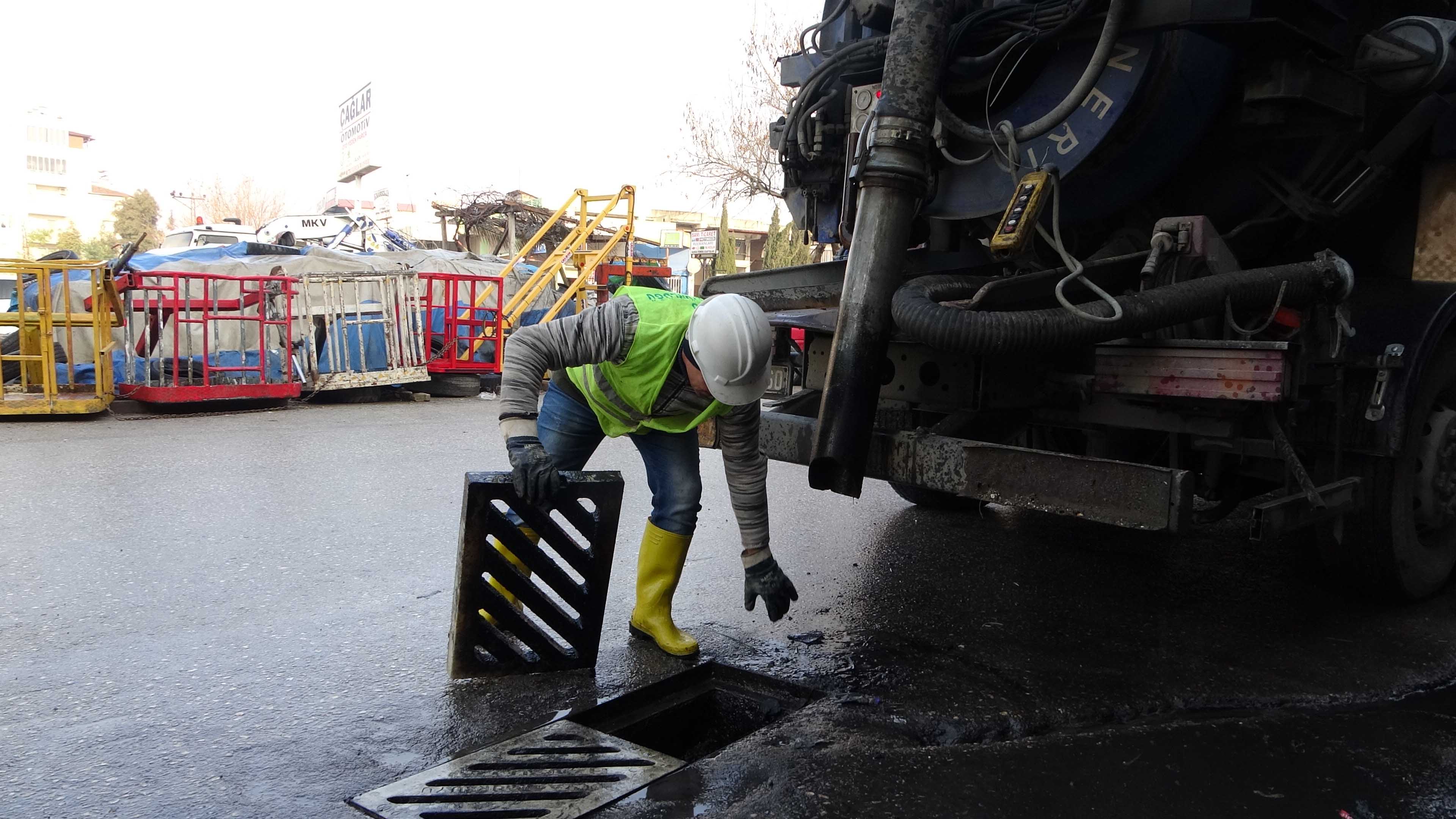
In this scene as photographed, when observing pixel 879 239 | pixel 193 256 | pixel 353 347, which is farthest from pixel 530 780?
pixel 193 256

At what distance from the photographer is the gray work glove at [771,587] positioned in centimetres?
320

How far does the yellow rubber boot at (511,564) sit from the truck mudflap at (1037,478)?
91 cm

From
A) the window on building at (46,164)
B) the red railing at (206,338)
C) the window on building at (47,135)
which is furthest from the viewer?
the window on building at (47,135)

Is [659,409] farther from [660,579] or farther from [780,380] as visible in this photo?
[780,380]

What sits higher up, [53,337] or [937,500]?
[53,337]

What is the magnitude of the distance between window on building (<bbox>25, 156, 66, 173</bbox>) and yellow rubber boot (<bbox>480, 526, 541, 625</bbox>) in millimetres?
83780

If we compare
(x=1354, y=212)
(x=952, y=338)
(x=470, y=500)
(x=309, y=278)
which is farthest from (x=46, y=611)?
(x=309, y=278)

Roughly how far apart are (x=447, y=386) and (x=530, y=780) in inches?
378

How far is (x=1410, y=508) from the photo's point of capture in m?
3.75

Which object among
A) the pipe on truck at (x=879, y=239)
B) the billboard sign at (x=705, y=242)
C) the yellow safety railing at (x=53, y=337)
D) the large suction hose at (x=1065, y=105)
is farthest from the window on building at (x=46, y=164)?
the pipe on truck at (x=879, y=239)

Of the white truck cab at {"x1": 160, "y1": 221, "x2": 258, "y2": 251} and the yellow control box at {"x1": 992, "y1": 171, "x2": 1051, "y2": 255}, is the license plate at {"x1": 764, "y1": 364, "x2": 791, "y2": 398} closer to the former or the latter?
the yellow control box at {"x1": 992, "y1": 171, "x2": 1051, "y2": 255}

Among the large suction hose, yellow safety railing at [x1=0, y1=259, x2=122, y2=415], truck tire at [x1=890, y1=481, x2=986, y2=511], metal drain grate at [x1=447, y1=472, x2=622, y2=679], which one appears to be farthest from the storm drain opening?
yellow safety railing at [x1=0, y1=259, x2=122, y2=415]

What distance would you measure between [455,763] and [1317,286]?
2913 mm

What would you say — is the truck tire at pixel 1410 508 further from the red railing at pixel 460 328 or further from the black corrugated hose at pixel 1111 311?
the red railing at pixel 460 328
